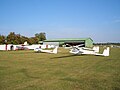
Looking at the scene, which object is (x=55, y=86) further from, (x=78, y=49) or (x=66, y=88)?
(x=78, y=49)

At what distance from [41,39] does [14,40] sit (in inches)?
1685

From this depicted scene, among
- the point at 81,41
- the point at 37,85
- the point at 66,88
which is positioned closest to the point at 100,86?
the point at 66,88

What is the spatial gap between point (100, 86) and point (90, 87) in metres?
0.51

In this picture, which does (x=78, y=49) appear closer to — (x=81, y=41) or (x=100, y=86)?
(x=100, y=86)

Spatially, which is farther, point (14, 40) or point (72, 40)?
point (72, 40)

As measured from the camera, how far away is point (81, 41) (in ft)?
295

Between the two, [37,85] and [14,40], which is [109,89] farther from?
[14,40]

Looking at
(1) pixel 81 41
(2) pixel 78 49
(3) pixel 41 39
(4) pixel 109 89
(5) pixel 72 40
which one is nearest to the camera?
(4) pixel 109 89

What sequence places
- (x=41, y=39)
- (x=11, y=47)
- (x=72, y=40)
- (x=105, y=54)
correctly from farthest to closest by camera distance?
(x=41, y=39), (x=72, y=40), (x=11, y=47), (x=105, y=54)

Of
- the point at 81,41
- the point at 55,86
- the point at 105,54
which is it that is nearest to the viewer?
the point at 55,86

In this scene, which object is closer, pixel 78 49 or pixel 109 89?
pixel 109 89

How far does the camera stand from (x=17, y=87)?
6953 mm

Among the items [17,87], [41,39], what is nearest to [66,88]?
[17,87]

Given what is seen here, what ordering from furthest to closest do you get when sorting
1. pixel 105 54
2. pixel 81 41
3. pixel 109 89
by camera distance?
pixel 81 41 < pixel 105 54 < pixel 109 89
